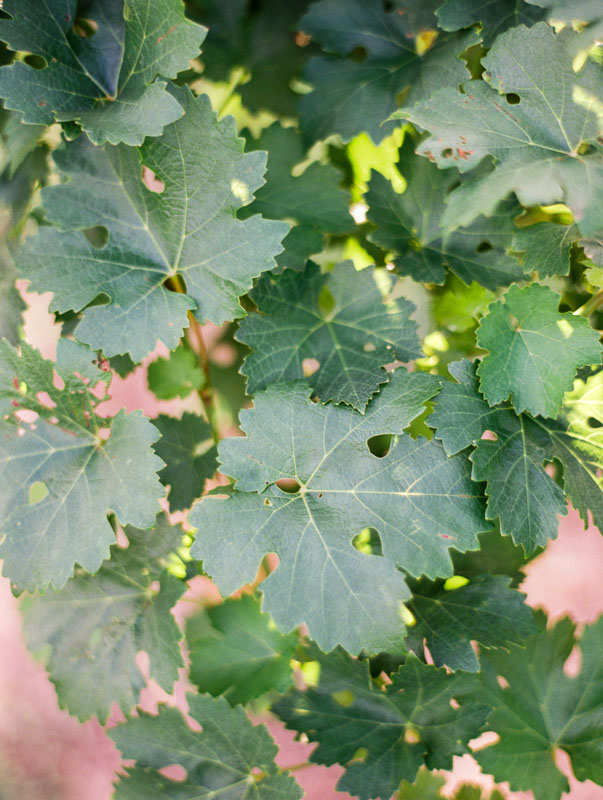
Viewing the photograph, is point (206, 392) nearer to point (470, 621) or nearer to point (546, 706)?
point (470, 621)

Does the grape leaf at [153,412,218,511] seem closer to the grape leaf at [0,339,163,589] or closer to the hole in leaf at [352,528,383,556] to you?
the grape leaf at [0,339,163,589]

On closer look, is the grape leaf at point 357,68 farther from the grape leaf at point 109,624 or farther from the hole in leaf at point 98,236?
the grape leaf at point 109,624

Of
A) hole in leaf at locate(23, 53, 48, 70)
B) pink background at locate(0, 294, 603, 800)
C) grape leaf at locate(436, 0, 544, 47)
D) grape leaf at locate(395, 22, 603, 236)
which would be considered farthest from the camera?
pink background at locate(0, 294, 603, 800)

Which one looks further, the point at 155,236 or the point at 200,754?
the point at 200,754

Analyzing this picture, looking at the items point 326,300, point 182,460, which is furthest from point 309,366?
point 182,460

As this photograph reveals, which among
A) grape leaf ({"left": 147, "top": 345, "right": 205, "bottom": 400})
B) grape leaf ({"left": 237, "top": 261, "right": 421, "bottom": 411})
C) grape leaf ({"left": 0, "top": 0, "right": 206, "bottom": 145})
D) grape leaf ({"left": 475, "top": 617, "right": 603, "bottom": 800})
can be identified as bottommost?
grape leaf ({"left": 475, "top": 617, "right": 603, "bottom": 800})

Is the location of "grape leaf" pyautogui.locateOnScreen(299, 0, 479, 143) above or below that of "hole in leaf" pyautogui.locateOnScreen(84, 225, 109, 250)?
above

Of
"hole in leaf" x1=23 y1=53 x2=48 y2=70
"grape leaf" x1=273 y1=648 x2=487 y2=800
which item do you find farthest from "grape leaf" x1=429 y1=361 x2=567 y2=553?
"hole in leaf" x1=23 y1=53 x2=48 y2=70

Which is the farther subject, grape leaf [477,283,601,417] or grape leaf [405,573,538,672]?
grape leaf [405,573,538,672]
